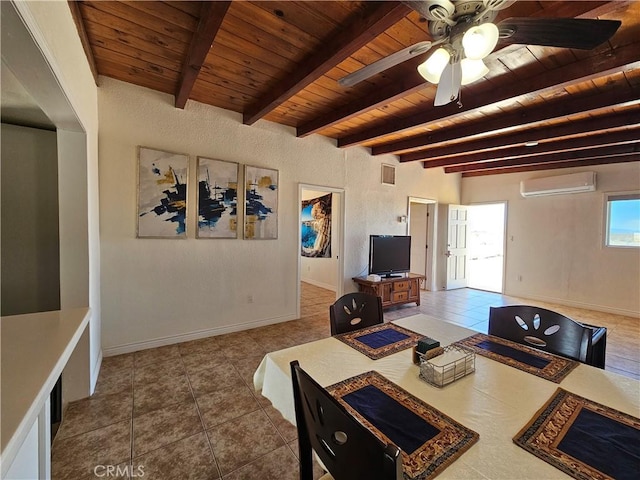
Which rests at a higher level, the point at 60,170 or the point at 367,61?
the point at 367,61

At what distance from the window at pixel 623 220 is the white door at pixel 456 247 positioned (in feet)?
7.57

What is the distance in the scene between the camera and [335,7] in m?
1.73

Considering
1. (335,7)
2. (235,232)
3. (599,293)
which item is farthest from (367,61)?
(599,293)

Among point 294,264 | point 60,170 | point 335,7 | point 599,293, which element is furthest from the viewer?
point 599,293

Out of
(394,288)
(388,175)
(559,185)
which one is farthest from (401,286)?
(559,185)

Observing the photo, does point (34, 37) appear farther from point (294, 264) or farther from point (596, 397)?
point (294, 264)

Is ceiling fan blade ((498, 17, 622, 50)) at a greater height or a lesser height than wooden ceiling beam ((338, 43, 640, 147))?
lesser

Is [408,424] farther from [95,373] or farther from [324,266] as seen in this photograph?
[324,266]

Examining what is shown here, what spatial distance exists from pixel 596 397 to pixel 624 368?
9.08ft

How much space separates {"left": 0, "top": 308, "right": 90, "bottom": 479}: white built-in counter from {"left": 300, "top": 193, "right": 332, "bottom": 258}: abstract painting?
4964 millimetres

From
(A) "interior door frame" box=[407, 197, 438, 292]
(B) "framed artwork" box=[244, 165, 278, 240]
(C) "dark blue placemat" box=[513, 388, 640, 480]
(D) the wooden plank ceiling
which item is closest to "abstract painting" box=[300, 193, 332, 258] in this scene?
(A) "interior door frame" box=[407, 197, 438, 292]

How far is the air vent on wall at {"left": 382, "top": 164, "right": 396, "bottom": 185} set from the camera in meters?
5.08

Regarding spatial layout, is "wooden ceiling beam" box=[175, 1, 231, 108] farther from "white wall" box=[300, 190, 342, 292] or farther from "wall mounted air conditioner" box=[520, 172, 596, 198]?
"wall mounted air conditioner" box=[520, 172, 596, 198]

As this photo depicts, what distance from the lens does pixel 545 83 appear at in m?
2.37
